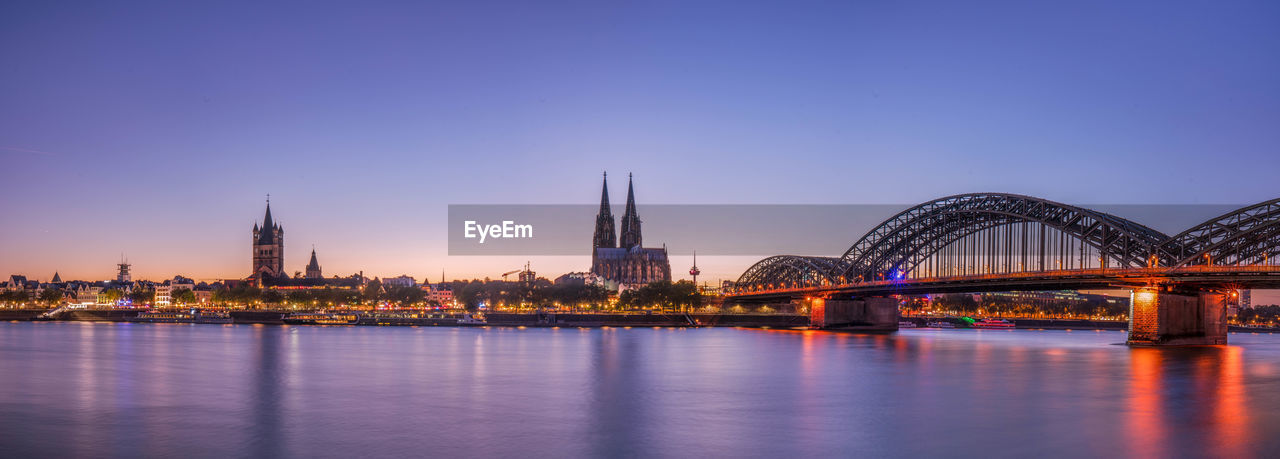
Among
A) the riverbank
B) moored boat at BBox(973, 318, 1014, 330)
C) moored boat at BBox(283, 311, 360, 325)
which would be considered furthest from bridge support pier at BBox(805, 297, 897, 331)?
moored boat at BBox(283, 311, 360, 325)

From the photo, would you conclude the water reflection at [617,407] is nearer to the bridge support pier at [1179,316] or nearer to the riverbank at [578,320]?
the bridge support pier at [1179,316]

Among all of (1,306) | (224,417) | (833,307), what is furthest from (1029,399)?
(1,306)

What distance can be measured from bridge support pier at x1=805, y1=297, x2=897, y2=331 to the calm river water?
159ft

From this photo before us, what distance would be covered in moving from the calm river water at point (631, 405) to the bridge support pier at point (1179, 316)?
10.4ft

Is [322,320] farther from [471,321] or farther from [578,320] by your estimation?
[578,320]

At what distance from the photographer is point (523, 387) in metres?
37.9

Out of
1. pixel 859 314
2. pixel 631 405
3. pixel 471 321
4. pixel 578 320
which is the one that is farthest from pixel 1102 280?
pixel 471 321

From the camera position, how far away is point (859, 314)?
10862 cm

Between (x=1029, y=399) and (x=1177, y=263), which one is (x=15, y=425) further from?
(x=1177, y=263)

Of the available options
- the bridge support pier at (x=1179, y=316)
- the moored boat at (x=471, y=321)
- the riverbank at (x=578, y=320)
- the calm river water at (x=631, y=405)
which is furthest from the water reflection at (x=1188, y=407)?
the moored boat at (x=471, y=321)

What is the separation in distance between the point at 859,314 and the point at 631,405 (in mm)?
80234

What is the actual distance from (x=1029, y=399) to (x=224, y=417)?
26.1 metres

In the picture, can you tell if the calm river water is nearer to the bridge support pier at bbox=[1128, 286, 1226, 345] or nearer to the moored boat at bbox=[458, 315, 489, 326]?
the bridge support pier at bbox=[1128, 286, 1226, 345]

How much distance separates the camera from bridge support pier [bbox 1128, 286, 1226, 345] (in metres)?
60.3
